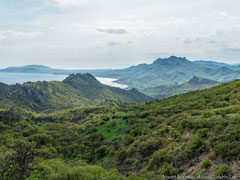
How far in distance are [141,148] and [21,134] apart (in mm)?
50560

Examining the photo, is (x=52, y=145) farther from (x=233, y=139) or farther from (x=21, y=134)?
(x=233, y=139)

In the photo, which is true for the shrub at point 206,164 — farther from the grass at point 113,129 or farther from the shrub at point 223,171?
the grass at point 113,129

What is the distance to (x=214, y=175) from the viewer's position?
744 inches

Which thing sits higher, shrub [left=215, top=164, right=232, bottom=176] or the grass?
shrub [left=215, top=164, right=232, bottom=176]

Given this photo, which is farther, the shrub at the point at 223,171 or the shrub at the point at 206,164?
the shrub at the point at 206,164

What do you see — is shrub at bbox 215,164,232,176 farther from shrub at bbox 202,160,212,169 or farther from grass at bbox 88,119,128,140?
grass at bbox 88,119,128,140

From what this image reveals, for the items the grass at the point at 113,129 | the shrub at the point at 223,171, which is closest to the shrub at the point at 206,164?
the shrub at the point at 223,171

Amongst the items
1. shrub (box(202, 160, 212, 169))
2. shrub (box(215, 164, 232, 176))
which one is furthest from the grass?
shrub (box(215, 164, 232, 176))

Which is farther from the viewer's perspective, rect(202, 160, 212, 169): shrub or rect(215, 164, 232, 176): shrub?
rect(202, 160, 212, 169): shrub

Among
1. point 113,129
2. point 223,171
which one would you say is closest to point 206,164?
point 223,171

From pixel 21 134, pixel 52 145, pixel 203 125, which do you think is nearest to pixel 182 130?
pixel 203 125

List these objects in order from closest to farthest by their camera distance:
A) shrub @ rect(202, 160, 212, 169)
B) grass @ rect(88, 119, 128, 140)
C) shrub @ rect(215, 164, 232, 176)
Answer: shrub @ rect(215, 164, 232, 176)
shrub @ rect(202, 160, 212, 169)
grass @ rect(88, 119, 128, 140)

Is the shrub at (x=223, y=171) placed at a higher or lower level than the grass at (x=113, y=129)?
higher

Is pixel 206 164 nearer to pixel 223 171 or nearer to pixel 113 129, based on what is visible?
pixel 223 171
